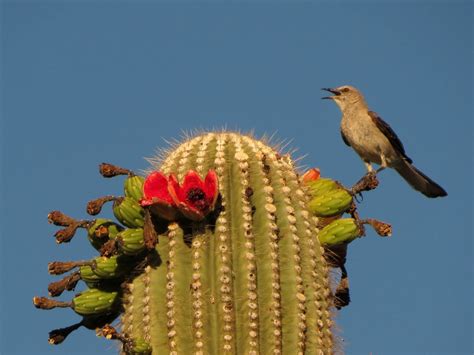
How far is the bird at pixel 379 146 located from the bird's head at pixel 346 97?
10cm

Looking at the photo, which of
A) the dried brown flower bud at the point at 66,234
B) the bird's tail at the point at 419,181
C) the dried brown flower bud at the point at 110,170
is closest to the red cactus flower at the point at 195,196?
the dried brown flower bud at the point at 110,170

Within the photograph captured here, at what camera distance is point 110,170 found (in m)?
5.98

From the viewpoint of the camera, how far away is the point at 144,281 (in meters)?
5.55

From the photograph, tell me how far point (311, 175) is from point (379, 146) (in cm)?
386

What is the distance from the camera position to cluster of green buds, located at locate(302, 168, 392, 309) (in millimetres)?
5914

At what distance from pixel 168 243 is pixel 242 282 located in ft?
1.93

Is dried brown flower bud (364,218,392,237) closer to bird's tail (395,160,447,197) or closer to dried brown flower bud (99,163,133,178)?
dried brown flower bud (99,163,133,178)

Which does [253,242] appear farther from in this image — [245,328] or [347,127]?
[347,127]

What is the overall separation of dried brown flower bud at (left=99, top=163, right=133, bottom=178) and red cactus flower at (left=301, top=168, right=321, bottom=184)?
4.31 feet

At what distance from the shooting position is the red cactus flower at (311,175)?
6387 millimetres

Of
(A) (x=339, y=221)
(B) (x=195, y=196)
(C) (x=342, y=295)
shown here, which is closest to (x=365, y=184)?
(A) (x=339, y=221)

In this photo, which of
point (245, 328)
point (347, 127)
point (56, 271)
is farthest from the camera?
point (347, 127)

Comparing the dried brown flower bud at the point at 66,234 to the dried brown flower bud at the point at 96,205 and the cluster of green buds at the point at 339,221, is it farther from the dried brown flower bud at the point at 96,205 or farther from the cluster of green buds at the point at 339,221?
the cluster of green buds at the point at 339,221

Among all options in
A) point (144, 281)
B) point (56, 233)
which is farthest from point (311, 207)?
point (56, 233)
